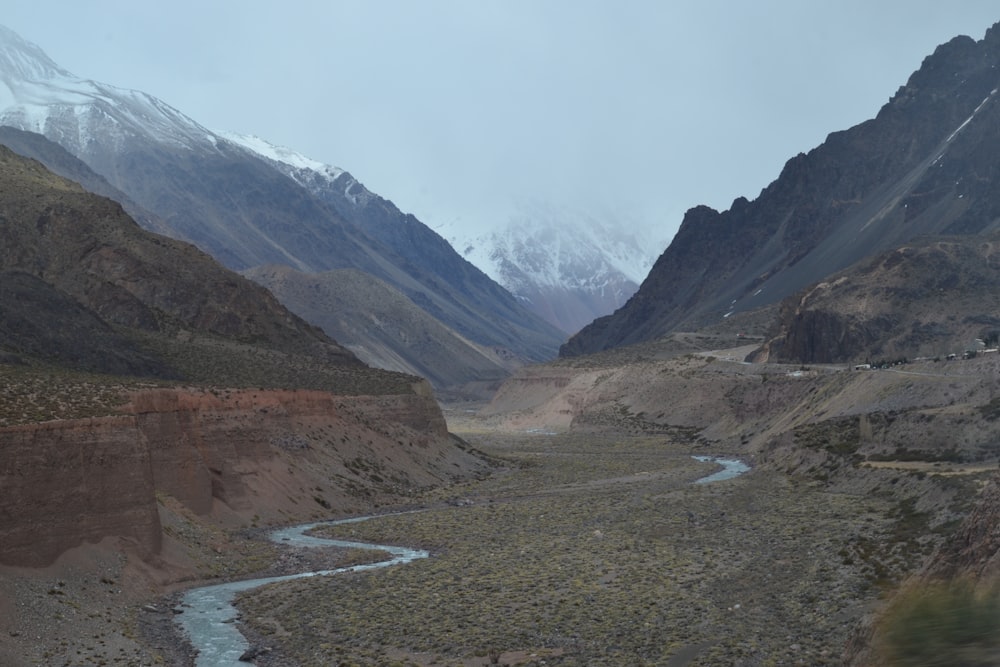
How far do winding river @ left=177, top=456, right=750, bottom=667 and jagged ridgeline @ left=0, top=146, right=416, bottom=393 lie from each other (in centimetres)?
2061

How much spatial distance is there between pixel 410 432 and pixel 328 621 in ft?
174

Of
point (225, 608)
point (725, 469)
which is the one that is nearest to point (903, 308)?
point (725, 469)

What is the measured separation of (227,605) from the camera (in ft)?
122

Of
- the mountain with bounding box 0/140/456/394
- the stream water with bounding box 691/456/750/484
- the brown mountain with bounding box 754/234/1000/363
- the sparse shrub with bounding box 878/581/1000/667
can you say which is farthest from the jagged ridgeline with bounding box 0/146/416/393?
the sparse shrub with bounding box 878/581/1000/667

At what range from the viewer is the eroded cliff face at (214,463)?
36.1 meters

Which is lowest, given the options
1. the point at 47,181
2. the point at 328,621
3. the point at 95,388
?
the point at 328,621

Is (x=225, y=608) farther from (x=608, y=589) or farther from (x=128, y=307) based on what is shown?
(x=128, y=307)

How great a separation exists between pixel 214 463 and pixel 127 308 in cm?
3944

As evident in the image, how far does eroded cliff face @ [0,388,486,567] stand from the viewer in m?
36.1

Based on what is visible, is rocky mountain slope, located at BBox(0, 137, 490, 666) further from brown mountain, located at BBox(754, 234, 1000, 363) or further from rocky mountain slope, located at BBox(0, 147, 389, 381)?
brown mountain, located at BBox(754, 234, 1000, 363)

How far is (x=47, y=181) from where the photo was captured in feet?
350

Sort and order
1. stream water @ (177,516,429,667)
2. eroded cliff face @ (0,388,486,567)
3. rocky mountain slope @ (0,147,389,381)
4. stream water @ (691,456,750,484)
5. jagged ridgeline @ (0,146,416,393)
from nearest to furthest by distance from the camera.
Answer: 1. stream water @ (177,516,429,667)
2. eroded cliff face @ (0,388,486,567)
3. jagged ridgeline @ (0,146,416,393)
4. stream water @ (691,456,750,484)
5. rocky mountain slope @ (0,147,389,381)

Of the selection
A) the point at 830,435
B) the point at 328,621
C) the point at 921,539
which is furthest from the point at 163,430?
the point at 830,435

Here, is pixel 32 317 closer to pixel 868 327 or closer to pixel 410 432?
pixel 410 432
